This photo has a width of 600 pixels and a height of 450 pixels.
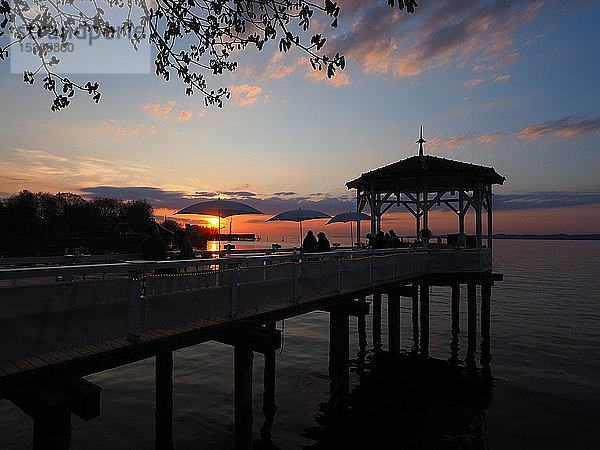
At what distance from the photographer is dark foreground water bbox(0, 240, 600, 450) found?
10891 mm

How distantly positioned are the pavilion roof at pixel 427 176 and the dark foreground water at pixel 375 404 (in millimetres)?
7985

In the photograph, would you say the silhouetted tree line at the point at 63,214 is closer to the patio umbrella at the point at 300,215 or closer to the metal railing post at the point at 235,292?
the patio umbrella at the point at 300,215

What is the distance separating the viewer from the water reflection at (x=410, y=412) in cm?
1088

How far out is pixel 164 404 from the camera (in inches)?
410

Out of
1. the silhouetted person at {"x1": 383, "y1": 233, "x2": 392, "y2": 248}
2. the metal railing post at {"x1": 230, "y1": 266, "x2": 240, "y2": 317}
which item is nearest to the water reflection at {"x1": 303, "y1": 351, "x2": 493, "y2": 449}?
the metal railing post at {"x1": 230, "y1": 266, "x2": 240, "y2": 317}

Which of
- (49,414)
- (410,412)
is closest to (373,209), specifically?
(410,412)

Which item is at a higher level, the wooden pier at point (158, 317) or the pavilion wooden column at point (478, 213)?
the pavilion wooden column at point (478, 213)

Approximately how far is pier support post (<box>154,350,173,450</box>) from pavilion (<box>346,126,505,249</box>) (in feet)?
44.5

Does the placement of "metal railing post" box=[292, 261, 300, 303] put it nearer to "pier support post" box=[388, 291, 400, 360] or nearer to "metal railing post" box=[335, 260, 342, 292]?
"metal railing post" box=[335, 260, 342, 292]

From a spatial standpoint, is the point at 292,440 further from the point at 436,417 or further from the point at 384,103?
the point at 384,103

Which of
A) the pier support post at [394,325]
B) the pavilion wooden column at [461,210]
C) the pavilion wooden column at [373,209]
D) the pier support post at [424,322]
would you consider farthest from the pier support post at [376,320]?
the pavilion wooden column at [461,210]

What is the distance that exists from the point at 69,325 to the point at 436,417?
420 inches

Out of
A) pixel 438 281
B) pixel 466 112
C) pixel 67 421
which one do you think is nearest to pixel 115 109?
pixel 67 421

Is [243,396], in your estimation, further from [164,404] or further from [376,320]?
[376,320]
